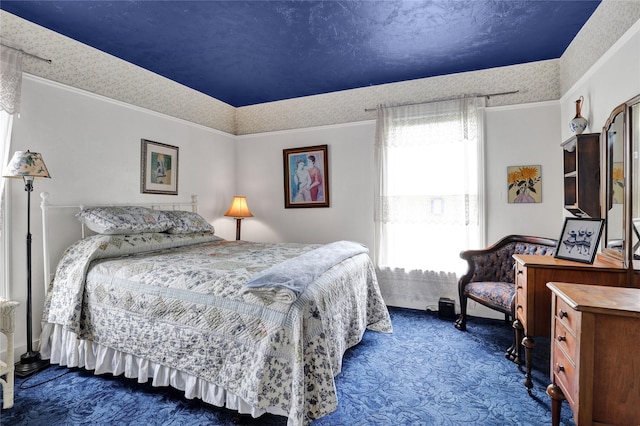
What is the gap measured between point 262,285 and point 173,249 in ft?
5.46

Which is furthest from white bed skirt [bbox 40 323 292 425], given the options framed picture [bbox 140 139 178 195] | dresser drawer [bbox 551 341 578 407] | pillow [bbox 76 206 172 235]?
framed picture [bbox 140 139 178 195]

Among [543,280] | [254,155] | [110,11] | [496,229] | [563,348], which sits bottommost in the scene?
[563,348]

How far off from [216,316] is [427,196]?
2726 millimetres

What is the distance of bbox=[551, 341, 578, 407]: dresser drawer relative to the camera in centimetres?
133

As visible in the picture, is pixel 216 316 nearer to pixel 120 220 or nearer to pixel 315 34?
pixel 120 220

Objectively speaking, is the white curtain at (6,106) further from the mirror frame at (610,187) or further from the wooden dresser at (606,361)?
the mirror frame at (610,187)

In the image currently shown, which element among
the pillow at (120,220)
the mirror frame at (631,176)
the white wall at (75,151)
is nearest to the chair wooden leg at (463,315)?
the mirror frame at (631,176)

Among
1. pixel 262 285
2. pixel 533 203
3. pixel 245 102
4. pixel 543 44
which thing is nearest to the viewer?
pixel 262 285

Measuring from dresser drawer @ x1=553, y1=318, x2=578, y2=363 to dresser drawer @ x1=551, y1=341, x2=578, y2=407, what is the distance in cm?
2

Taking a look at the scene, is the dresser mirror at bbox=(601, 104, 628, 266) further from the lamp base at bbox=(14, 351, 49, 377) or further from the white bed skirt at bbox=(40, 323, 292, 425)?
the lamp base at bbox=(14, 351, 49, 377)

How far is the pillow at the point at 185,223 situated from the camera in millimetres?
3145

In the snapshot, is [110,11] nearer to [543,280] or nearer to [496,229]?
[543,280]

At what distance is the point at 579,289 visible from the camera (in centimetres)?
148

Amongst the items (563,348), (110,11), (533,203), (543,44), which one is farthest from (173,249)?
(543,44)
